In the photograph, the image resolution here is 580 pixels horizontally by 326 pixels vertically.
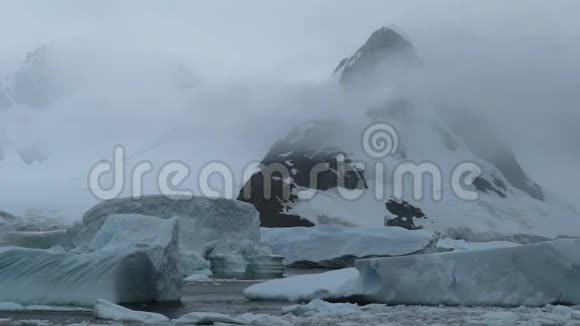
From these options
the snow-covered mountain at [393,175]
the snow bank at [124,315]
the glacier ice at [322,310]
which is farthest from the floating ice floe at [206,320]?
the snow-covered mountain at [393,175]

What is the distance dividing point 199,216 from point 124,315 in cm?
2148

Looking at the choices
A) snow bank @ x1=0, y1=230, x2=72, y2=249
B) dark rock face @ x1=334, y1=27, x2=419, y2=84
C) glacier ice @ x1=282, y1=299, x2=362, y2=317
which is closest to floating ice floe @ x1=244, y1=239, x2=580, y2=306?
glacier ice @ x1=282, y1=299, x2=362, y2=317

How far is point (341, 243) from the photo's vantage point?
44.6 meters

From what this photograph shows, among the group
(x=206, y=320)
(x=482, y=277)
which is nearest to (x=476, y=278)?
(x=482, y=277)

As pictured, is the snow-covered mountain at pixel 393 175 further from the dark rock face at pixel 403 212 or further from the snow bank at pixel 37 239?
the snow bank at pixel 37 239

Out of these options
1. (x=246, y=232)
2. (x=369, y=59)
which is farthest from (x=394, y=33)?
(x=246, y=232)

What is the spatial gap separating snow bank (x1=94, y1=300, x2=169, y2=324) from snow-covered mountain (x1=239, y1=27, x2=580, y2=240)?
Answer: 92.9m

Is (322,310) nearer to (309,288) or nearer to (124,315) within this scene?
(309,288)

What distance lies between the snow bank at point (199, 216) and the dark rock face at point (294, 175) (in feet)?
259

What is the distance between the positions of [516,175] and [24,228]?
154484 mm

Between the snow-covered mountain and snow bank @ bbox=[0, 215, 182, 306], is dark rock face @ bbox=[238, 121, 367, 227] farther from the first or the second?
snow bank @ bbox=[0, 215, 182, 306]

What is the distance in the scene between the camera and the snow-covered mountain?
12538 centimetres

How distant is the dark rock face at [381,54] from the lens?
613ft

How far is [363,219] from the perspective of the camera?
12394 centimetres
